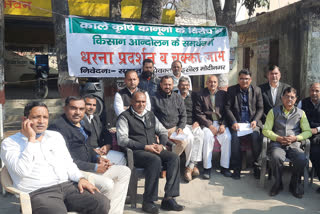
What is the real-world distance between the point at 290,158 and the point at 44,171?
3.10 m

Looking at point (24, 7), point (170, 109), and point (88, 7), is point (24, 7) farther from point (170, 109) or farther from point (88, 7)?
point (170, 109)

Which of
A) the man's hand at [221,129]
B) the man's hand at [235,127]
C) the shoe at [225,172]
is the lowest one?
the shoe at [225,172]

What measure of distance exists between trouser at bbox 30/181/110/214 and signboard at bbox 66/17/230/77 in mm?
2871

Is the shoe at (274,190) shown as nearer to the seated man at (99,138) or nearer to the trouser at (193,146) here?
the trouser at (193,146)

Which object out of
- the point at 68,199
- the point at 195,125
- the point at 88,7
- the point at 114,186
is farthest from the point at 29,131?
the point at 88,7

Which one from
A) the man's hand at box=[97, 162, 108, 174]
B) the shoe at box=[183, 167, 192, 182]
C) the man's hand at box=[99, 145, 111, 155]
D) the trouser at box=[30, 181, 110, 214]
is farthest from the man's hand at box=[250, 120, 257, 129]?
the trouser at box=[30, 181, 110, 214]

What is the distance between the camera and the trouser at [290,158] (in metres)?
3.93

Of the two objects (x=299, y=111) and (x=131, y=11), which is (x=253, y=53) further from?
(x=299, y=111)

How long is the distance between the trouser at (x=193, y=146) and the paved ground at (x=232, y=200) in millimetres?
331

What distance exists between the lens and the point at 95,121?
3.99 meters

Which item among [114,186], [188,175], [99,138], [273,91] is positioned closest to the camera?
[114,186]

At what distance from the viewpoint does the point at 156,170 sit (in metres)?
3.53

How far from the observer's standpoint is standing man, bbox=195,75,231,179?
4664 mm

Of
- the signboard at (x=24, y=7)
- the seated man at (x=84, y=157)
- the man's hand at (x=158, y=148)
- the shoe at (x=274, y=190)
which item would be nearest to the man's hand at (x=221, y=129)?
the shoe at (x=274, y=190)
